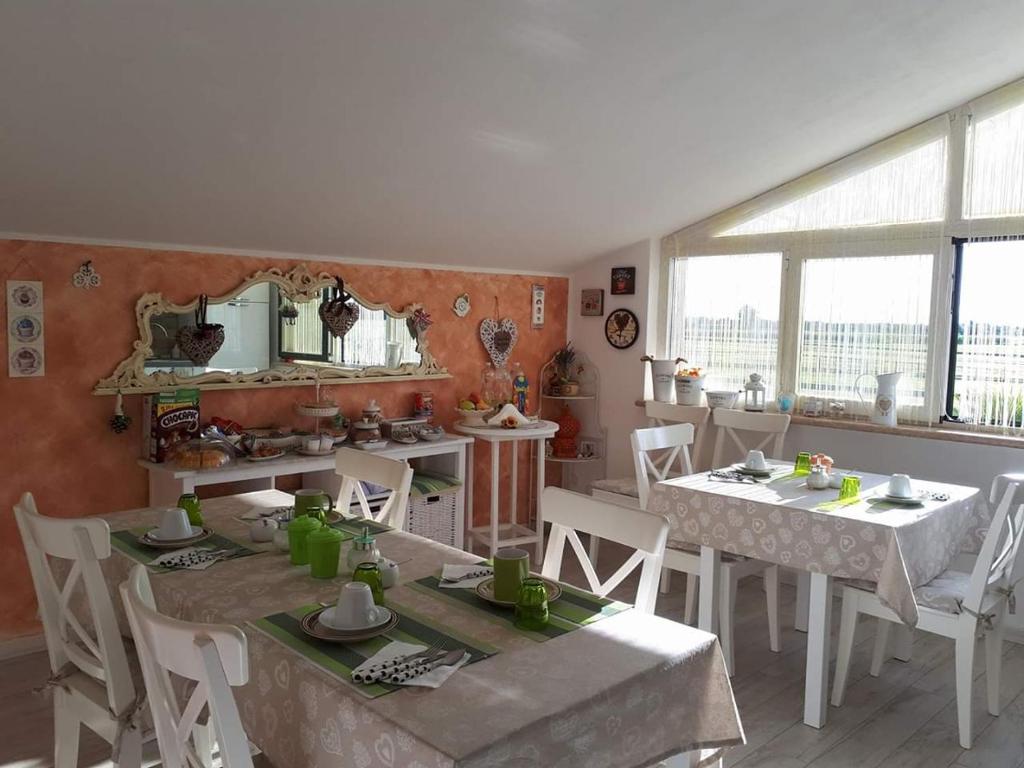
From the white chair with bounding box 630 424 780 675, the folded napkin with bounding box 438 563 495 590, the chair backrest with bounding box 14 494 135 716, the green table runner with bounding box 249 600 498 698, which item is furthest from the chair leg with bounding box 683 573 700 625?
the chair backrest with bounding box 14 494 135 716

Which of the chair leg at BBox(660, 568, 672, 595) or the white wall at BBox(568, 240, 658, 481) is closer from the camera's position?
the chair leg at BBox(660, 568, 672, 595)

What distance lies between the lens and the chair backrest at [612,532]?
1.99 metres

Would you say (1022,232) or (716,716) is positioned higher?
(1022,232)

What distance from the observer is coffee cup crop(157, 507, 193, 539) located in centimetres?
225

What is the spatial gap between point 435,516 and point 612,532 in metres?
2.20

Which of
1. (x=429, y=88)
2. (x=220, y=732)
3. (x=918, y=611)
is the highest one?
(x=429, y=88)

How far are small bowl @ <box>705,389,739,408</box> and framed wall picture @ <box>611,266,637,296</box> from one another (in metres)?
0.82

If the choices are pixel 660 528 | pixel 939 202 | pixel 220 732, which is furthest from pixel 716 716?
pixel 939 202

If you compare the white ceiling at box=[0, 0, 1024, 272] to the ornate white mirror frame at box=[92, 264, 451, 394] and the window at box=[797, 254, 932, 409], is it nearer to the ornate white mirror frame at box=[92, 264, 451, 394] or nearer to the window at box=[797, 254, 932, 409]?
the ornate white mirror frame at box=[92, 264, 451, 394]

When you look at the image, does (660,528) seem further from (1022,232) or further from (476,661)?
(1022,232)

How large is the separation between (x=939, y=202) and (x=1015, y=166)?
33cm

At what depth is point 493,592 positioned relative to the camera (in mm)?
1853

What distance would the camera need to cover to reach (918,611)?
9.10 feet

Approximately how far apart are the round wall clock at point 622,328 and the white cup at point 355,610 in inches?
137
